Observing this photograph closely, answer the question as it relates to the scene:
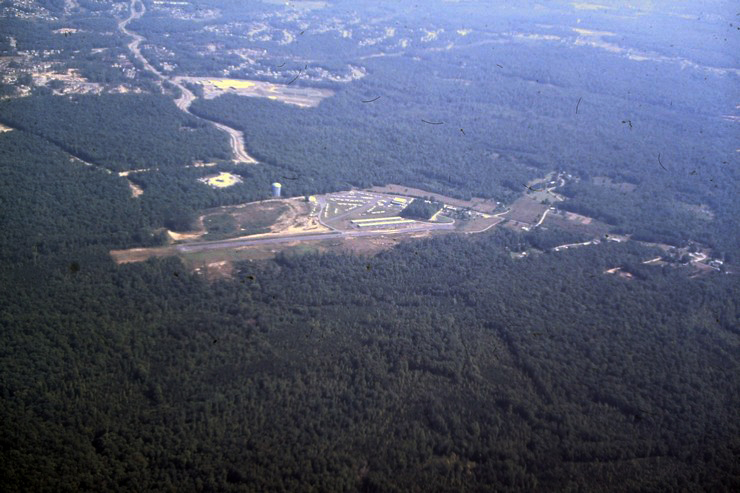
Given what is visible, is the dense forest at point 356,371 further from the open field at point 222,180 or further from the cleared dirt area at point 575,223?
the open field at point 222,180

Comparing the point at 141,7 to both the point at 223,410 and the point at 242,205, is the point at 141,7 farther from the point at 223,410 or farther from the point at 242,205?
the point at 223,410

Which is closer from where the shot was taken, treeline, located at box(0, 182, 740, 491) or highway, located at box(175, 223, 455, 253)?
treeline, located at box(0, 182, 740, 491)

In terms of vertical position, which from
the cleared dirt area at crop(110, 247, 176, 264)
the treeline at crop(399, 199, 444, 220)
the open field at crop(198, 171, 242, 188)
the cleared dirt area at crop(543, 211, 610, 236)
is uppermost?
the open field at crop(198, 171, 242, 188)

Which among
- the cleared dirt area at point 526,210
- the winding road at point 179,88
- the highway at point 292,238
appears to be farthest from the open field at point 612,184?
the winding road at point 179,88

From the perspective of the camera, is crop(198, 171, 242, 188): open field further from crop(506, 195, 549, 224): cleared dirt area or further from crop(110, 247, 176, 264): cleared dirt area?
crop(506, 195, 549, 224): cleared dirt area

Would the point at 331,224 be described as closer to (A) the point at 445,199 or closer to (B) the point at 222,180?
(B) the point at 222,180

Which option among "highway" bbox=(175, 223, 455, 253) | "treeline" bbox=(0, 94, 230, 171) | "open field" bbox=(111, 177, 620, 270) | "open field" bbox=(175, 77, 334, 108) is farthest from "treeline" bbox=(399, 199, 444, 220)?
"open field" bbox=(175, 77, 334, 108)

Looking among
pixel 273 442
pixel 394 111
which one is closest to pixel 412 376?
pixel 273 442
